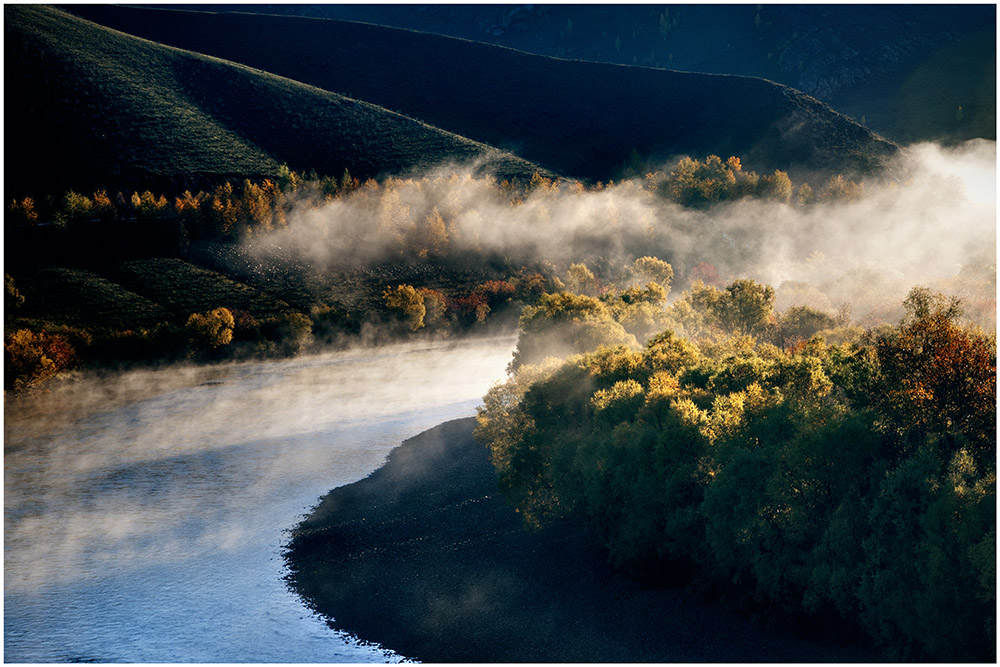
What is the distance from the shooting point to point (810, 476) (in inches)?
1267

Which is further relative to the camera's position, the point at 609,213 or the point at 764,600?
the point at 609,213

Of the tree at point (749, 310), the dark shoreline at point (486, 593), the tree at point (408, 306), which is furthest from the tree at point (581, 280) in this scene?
the dark shoreline at point (486, 593)

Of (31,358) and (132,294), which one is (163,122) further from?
(31,358)

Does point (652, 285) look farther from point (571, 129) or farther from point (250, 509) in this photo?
point (571, 129)

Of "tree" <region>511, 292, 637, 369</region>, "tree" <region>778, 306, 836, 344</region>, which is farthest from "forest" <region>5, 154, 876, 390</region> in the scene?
"tree" <region>778, 306, 836, 344</region>

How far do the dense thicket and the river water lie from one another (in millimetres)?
14782

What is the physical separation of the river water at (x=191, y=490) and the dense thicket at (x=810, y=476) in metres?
14.8

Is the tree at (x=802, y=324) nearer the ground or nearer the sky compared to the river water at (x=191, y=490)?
nearer the sky

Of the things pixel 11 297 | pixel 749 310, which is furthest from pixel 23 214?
pixel 749 310

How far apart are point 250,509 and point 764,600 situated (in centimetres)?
3680

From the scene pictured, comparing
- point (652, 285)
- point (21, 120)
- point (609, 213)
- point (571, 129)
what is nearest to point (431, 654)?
point (652, 285)

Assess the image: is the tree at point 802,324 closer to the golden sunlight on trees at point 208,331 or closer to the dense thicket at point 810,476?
the dense thicket at point 810,476

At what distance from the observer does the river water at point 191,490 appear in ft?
125

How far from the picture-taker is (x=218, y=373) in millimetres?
96375
